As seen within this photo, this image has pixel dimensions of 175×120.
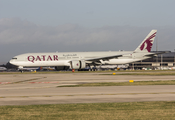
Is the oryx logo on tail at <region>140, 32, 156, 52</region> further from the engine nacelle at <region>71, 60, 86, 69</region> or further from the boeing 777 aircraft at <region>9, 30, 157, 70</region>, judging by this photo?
the engine nacelle at <region>71, 60, 86, 69</region>

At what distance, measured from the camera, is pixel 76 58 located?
2459 inches

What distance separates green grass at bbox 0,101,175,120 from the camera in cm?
931

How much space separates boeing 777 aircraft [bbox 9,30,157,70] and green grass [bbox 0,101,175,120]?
1866 inches

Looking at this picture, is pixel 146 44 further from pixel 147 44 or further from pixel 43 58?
pixel 43 58

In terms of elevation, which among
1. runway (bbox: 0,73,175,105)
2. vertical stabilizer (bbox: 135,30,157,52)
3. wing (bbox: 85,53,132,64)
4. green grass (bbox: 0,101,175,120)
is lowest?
green grass (bbox: 0,101,175,120)

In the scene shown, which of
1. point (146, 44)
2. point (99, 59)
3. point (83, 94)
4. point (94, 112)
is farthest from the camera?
point (146, 44)

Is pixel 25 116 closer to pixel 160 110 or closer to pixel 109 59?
pixel 160 110

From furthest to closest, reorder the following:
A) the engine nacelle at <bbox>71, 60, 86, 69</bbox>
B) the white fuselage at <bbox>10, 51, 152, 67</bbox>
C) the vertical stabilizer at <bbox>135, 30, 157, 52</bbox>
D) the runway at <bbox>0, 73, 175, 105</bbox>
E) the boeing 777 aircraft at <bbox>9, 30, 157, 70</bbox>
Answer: the vertical stabilizer at <bbox>135, 30, 157, 52</bbox> < the white fuselage at <bbox>10, 51, 152, 67</bbox> < the boeing 777 aircraft at <bbox>9, 30, 157, 70</bbox> < the engine nacelle at <bbox>71, 60, 86, 69</bbox> < the runway at <bbox>0, 73, 175, 105</bbox>

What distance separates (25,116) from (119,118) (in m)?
3.40

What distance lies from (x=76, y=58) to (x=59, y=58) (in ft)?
13.1

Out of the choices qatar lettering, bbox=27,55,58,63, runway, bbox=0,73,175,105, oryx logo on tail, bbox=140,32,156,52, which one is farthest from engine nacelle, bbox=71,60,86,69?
runway, bbox=0,73,175,105

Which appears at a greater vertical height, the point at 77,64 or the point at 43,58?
the point at 43,58

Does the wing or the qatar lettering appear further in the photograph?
the qatar lettering

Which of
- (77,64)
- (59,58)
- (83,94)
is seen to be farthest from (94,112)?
(59,58)
